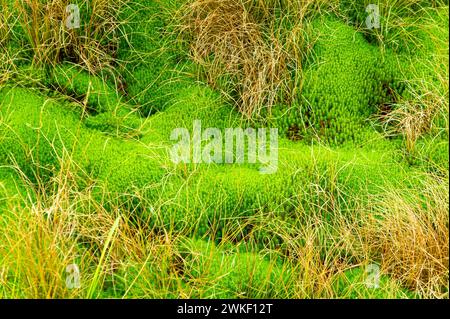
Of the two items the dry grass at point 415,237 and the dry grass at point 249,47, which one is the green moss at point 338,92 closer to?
the dry grass at point 249,47

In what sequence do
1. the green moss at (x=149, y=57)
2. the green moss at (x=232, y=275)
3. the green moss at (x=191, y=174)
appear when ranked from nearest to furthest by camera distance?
the green moss at (x=232, y=275)
the green moss at (x=191, y=174)
the green moss at (x=149, y=57)

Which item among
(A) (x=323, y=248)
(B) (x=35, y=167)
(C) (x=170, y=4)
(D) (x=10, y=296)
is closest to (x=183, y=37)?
(C) (x=170, y=4)

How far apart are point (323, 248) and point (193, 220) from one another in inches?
28.8

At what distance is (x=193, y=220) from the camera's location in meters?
3.56

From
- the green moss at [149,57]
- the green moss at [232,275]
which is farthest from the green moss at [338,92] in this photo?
the green moss at [232,275]

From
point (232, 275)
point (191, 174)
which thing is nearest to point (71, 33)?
point (191, 174)

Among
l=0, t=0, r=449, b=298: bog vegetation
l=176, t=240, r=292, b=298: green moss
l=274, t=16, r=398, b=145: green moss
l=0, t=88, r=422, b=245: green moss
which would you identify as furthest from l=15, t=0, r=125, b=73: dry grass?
l=176, t=240, r=292, b=298: green moss

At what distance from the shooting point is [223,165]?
3.81 metres

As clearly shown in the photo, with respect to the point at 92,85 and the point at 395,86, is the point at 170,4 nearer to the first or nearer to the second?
the point at 92,85

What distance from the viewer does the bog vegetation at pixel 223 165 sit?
3.37 metres

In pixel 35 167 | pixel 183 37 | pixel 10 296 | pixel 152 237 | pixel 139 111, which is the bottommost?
pixel 10 296

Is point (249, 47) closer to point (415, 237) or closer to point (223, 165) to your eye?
point (223, 165)

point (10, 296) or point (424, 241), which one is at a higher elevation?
point (424, 241)

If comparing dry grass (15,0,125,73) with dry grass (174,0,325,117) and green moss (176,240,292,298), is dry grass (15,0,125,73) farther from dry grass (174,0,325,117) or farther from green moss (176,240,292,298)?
green moss (176,240,292,298)
